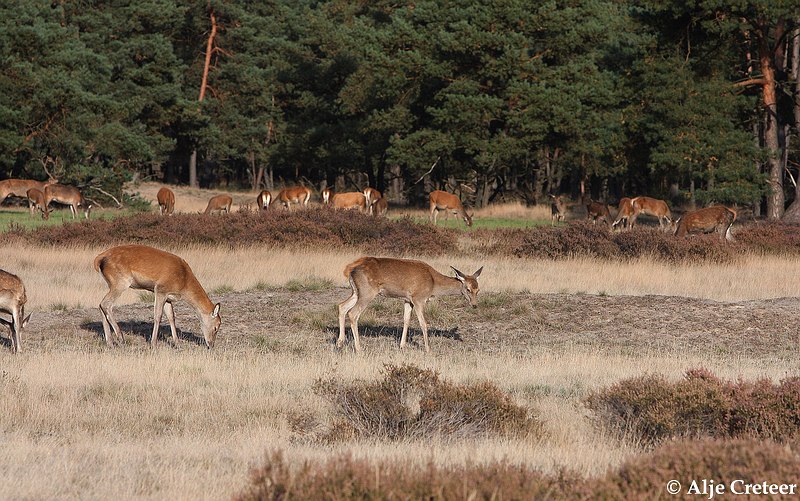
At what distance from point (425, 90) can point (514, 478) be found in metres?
46.0

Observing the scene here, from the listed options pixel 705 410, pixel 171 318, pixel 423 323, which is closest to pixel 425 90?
pixel 171 318

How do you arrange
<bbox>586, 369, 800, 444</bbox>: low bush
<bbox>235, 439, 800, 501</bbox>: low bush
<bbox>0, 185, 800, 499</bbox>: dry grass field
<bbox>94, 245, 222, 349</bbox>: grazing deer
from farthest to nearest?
<bbox>94, 245, 222, 349</bbox>: grazing deer → <bbox>586, 369, 800, 444</bbox>: low bush → <bbox>0, 185, 800, 499</bbox>: dry grass field → <bbox>235, 439, 800, 501</bbox>: low bush

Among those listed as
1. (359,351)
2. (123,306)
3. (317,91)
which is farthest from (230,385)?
(317,91)

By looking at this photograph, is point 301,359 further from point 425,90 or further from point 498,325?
point 425,90

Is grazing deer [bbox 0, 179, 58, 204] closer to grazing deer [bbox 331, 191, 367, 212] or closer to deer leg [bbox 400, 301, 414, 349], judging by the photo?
grazing deer [bbox 331, 191, 367, 212]

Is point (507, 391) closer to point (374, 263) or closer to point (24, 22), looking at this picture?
point (374, 263)

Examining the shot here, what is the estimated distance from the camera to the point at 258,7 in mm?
70938

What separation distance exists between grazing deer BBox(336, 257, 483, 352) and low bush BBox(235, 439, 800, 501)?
7205mm

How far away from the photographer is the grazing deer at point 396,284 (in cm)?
1349

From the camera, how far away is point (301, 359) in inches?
497

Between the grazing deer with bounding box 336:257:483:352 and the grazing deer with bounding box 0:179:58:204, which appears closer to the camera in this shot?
the grazing deer with bounding box 336:257:483:352

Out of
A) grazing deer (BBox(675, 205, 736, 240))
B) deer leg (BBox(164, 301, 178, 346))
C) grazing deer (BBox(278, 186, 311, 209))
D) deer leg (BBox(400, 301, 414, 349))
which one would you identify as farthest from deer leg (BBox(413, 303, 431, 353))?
grazing deer (BBox(278, 186, 311, 209))

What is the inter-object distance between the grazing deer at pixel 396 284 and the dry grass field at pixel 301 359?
0.52 metres

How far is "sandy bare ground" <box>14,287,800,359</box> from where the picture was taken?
1407 centimetres
